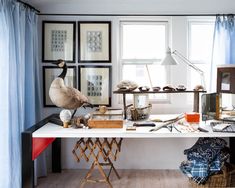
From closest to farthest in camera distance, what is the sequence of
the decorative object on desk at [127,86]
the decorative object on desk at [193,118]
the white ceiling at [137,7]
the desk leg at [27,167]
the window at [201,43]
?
the desk leg at [27,167] < the decorative object on desk at [193,118] < the decorative object on desk at [127,86] < the white ceiling at [137,7] < the window at [201,43]

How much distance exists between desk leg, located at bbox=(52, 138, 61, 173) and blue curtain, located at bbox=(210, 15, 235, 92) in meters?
2.20

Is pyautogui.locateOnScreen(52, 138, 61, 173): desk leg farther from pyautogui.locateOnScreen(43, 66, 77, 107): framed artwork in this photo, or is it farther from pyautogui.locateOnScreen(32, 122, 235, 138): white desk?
pyautogui.locateOnScreen(32, 122, 235, 138): white desk

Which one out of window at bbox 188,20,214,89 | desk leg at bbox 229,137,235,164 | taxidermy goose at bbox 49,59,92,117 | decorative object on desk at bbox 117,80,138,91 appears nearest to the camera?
A: taxidermy goose at bbox 49,59,92,117

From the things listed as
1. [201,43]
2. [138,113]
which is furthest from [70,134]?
[201,43]

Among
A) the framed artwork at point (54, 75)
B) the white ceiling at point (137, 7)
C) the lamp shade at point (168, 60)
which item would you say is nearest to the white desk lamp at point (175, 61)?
the lamp shade at point (168, 60)

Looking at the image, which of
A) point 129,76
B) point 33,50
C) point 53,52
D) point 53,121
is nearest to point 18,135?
point 53,121

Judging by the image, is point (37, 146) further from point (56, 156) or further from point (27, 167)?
point (56, 156)

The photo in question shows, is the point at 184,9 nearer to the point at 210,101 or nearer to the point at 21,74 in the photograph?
the point at 210,101

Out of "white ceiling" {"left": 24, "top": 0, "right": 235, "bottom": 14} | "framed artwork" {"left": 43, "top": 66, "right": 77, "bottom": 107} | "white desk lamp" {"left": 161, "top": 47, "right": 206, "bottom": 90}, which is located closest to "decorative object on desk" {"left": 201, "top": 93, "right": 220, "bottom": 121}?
"white desk lamp" {"left": 161, "top": 47, "right": 206, "bottom": 90}

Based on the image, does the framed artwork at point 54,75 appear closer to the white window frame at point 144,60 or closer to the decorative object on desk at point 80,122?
the white window frame at point 144,60

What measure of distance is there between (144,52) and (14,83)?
1819 millimetres

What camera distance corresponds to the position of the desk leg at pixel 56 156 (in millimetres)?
4160

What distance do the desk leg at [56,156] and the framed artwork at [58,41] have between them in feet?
3.57

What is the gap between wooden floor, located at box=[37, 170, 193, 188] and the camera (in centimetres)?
370
